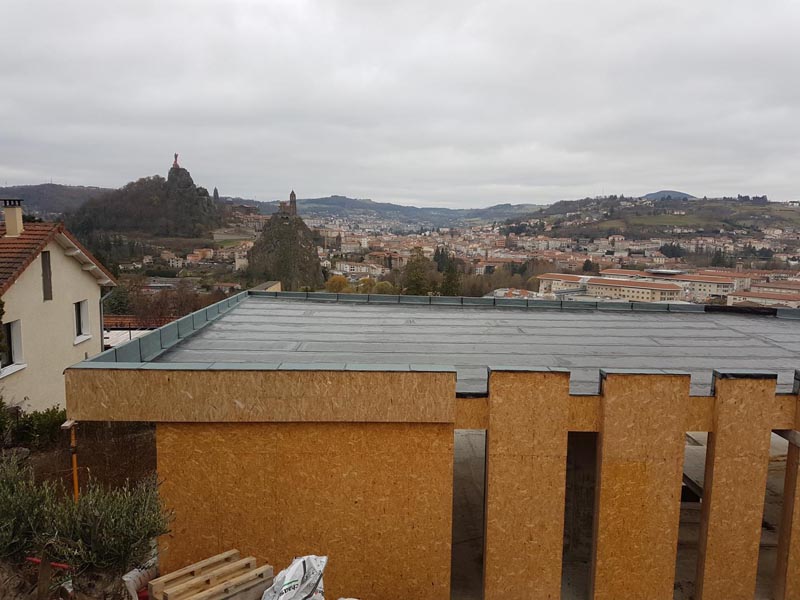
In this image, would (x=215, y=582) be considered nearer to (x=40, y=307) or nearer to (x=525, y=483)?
(x=525, y=483)

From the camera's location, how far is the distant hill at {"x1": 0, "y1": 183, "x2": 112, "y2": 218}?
93.7 meters

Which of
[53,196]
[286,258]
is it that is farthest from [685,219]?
[53,196]

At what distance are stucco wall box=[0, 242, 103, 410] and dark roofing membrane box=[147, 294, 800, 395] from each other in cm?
539

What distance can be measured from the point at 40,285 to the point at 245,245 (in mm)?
80992

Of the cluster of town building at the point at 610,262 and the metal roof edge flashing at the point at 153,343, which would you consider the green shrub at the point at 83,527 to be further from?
the cluster of town building at the point at 610,262

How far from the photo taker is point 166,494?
7023mm

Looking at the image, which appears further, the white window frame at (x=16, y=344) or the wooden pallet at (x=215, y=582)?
the white window frame at (x=16, y=344)

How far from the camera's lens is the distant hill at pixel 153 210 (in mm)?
83812

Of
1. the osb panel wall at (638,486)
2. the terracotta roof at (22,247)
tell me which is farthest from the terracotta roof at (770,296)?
the terracotta roof at (22,247)

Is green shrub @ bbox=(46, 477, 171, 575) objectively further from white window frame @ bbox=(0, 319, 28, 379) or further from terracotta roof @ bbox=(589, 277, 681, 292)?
terracotta roof @ bbox=(589, 277, 681, 292)

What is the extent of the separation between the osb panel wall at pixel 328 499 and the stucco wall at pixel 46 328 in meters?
8.39

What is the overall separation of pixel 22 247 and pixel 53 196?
109847 millimetres

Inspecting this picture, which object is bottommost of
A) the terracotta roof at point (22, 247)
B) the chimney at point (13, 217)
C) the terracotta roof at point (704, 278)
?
the terracotta roof at point (704, 278)

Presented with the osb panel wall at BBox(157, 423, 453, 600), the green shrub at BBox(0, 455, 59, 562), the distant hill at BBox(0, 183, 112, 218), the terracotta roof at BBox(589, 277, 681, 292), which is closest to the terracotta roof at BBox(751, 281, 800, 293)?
the terracotta roof at BBox(589, 277, 681, 292)
